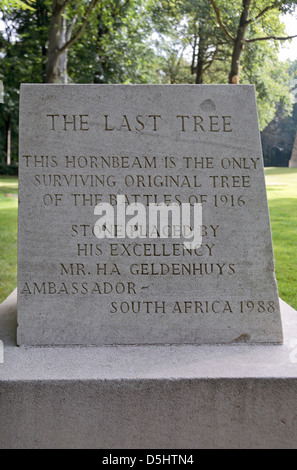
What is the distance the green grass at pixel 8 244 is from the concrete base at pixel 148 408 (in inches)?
135

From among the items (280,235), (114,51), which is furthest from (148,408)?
(114,51)

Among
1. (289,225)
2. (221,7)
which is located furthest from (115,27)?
(289,225)

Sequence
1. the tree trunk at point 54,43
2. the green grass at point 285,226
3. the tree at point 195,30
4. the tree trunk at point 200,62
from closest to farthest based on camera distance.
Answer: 1. the green grass at point 285,226
2. the tree trunk at point 54,43
3. the tree at point 195,30
4. the tree trunk at point 200,62

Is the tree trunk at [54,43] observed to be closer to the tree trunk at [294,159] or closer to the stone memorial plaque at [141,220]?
the tree trunk at [294,159]

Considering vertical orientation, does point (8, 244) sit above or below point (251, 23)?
below

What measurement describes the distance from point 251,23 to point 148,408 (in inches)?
494

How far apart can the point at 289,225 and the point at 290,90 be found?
1187cm

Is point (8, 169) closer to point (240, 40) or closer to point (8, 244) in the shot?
point (240, 40)

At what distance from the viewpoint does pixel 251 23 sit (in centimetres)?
1232

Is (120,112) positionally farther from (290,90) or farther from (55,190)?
(290,90)

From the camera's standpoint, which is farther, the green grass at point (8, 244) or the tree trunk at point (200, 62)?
the tree trunk at point (200, 62)

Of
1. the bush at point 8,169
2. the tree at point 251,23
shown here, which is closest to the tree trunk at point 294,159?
the tree at point 251,23

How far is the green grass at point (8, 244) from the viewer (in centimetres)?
633
